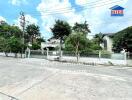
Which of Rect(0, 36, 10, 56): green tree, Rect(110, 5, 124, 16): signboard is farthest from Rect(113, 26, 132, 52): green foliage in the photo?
Rect(0, 36, 10, 56): green tree

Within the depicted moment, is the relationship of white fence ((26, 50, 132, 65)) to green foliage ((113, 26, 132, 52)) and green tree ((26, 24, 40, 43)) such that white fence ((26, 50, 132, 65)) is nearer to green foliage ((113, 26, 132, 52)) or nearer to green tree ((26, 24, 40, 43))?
green foliage ((113, 26, 132, 52))

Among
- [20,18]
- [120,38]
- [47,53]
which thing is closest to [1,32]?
[20,18]

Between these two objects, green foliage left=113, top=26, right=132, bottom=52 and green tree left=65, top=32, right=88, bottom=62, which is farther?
green tree left=65, top=32, right=88, bottom=62

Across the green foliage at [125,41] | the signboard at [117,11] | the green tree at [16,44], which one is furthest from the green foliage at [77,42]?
the green tree at [16,44]

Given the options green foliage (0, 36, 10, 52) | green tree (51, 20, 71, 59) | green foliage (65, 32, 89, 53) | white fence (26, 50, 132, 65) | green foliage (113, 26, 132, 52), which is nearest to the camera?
white fence (26, 50, 132, 65)

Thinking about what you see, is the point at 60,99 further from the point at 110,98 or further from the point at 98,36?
the point at 98,36

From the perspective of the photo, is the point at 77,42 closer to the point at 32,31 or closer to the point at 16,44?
the point at 16,44

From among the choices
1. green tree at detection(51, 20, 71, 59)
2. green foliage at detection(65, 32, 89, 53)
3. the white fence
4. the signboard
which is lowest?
the white fence

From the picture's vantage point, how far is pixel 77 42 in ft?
86.1

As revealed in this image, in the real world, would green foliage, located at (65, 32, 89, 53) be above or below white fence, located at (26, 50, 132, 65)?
above

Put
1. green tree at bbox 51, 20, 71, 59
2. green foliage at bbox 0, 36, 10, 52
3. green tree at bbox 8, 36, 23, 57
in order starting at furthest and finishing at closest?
green tree at bbox 51, 20, 71, 59 → green foliage at bbox 0, 36, 10, 52 → green tree at bbox 8, 36, 23, 57

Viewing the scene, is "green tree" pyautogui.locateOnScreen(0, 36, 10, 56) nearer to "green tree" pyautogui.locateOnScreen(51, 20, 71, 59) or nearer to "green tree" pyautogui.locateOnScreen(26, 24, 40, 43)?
"green tree" pyautogui.locateOnScreen(51, 20, 71, 59)

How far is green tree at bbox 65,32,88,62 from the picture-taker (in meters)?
26.0

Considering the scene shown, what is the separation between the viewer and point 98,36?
53438mm
